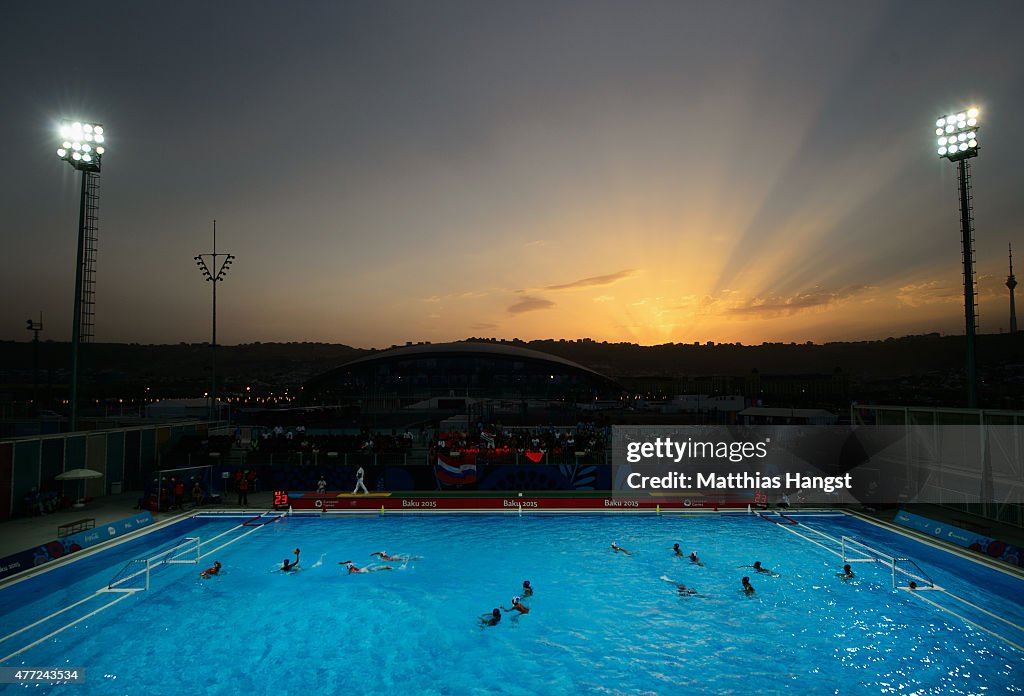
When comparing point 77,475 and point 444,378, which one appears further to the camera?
point 444,378

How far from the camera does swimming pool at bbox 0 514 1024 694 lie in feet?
44.5

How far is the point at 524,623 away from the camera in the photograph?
1706 cm

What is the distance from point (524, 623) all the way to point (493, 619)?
3.29 ft

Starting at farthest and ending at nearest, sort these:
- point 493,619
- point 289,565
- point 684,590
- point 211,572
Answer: point 289,565 → point 211,572 → point 684,590 → point 493,619

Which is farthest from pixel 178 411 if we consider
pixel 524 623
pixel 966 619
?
pixel 966 619

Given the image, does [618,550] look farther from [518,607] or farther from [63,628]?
[63,628]

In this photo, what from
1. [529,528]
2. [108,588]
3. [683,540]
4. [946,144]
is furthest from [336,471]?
[946,144]

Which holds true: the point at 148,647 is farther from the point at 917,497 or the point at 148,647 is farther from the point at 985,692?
the point at 917,497

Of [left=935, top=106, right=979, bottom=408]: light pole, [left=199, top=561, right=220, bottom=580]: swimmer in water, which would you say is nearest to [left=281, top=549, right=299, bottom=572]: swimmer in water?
[left=199, top=561, right=220, bottom=580]: swimmer in water

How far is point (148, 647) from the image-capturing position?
48.6 ft

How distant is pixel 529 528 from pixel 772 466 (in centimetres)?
1463

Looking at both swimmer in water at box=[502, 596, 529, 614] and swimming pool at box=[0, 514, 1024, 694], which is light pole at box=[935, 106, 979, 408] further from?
swimmer in water at box=[502, 596, 529, 614]

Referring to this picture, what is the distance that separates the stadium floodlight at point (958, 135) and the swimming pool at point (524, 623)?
59.5ft

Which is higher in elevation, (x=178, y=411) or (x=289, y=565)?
(x=178, y=411)
